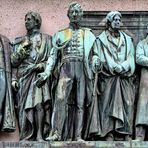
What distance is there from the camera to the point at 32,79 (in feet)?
44.3

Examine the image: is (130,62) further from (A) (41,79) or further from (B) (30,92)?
(B) (30,92)

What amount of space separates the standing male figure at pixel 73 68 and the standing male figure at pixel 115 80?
0.61 ft

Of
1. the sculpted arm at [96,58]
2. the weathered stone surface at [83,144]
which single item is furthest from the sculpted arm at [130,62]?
the weathered stone surface at [83,144]

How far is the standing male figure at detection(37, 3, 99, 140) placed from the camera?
13.2 metres

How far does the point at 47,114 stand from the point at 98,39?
1.12 meters

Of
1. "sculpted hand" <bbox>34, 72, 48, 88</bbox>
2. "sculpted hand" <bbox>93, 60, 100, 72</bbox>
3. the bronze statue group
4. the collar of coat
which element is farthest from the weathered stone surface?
the collar of coat

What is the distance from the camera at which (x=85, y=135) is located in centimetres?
1323

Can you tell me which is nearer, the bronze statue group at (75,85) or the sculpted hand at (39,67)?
the bronze statue group at (75,85)

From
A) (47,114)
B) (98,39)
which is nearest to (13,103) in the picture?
(47,114)

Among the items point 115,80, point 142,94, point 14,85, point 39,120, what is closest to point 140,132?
point 142,94

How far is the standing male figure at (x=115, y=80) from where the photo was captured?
13.2m

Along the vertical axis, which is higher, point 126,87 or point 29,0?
point 29,0

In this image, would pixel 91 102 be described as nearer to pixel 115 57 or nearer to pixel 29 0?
pixel 115 57

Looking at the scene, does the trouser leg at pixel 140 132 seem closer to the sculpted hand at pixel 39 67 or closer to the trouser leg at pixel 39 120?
the trouser leg at pixel 39 120
